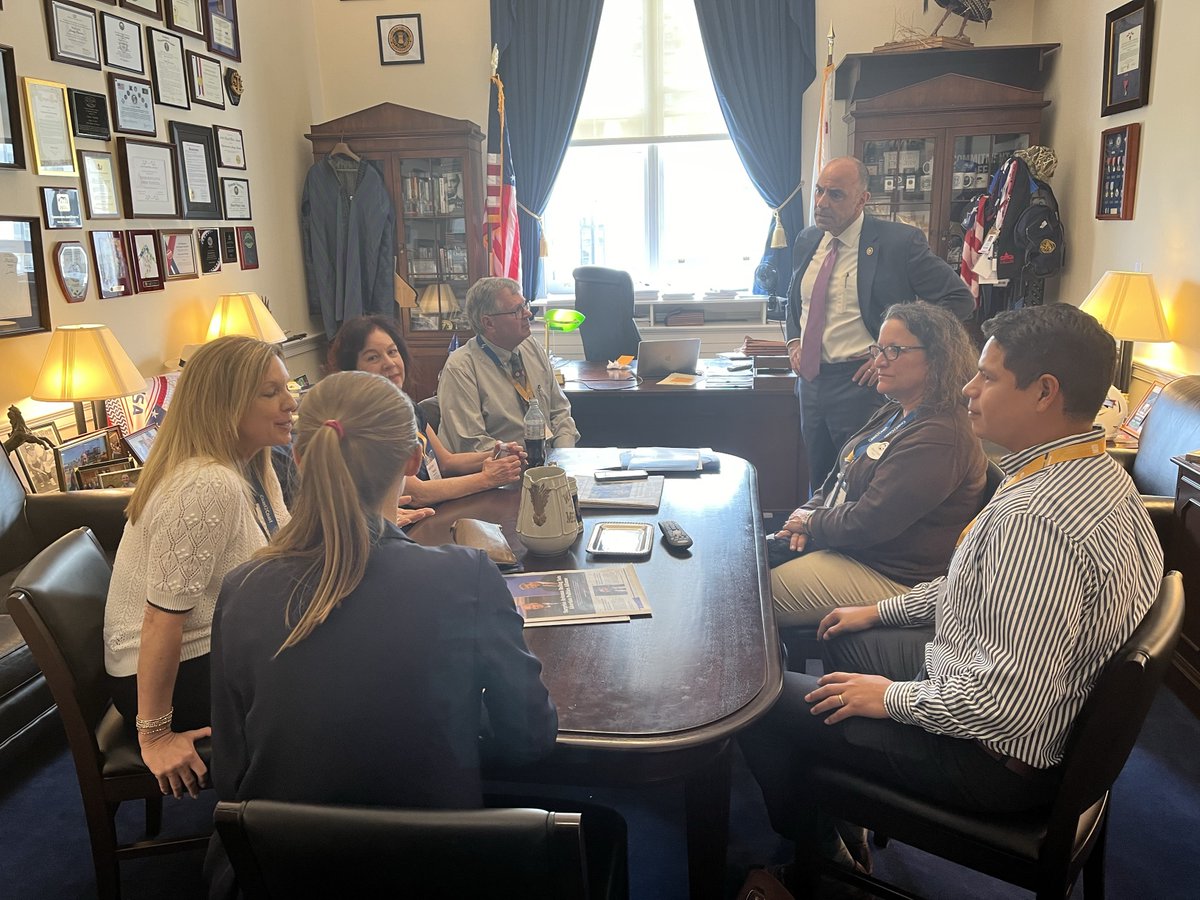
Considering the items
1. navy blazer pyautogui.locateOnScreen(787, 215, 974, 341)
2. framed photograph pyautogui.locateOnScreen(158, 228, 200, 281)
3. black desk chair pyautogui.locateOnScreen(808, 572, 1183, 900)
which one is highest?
framed photograph pyautogui.locateOnScreen(158, 228, 200, 281)

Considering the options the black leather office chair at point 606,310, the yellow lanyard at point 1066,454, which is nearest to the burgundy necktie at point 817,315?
the black leather office chair at point 606,310

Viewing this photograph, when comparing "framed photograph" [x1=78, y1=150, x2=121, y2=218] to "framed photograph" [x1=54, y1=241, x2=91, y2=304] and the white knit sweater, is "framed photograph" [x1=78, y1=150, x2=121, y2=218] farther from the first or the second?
the white knit sweater

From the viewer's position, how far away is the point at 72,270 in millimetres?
3361

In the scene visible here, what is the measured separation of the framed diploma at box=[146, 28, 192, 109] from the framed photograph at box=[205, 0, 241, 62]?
0.27 meters

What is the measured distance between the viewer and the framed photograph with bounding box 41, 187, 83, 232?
3240 mm

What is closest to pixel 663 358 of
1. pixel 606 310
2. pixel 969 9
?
pixel 606 310

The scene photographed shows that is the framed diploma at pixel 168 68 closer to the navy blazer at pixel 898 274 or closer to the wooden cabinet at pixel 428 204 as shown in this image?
the wooden cabinet at pixel 428 204

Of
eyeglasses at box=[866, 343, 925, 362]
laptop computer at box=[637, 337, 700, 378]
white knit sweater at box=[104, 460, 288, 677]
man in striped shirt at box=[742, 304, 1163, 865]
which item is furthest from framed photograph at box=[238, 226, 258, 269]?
man in striped shirt at box=[742, 304, 1163, 865]

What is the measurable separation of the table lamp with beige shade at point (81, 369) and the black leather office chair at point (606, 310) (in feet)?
7.42

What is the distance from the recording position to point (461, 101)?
5.59 meters

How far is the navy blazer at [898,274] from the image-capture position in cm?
313

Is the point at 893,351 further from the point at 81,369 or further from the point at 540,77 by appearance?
the point at 540,77

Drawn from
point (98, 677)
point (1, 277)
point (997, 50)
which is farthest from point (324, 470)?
point (997, 50)

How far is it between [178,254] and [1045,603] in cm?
395
